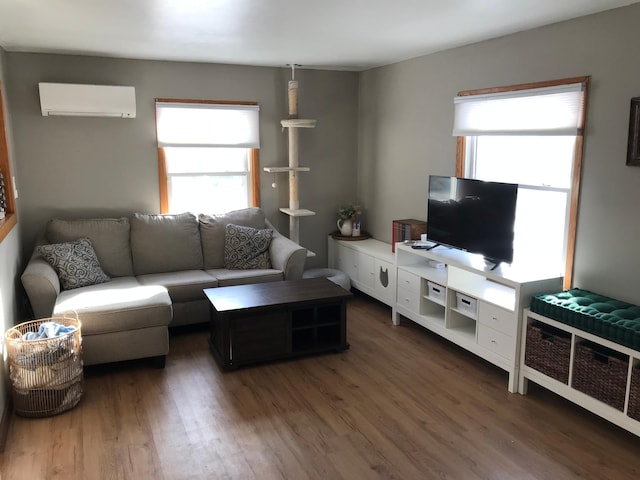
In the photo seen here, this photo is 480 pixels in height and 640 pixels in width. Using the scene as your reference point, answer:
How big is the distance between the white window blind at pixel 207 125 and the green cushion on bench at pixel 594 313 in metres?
3.13

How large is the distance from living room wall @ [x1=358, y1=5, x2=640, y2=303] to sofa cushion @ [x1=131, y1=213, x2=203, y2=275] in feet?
Answer: 6.49

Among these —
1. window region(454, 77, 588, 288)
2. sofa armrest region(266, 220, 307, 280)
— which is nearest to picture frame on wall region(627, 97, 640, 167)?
window region(454, 77, 588, 288)

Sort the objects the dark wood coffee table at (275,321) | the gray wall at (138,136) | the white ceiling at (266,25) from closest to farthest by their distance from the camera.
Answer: the white ceiling at (266,25) < the dark wood coffee table at (275,321) < the gray wall at (138,136)

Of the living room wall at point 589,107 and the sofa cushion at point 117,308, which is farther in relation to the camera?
the sofa cushion at point 117,308

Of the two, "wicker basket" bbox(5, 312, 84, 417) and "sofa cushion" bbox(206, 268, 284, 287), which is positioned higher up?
"sofa cushion" bbox(206, 268, 284, 287)

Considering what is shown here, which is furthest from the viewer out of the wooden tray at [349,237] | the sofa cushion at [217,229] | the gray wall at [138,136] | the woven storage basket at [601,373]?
the wooden tray at [349,237]

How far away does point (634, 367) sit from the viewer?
263cm

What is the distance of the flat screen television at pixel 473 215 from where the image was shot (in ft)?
11.7

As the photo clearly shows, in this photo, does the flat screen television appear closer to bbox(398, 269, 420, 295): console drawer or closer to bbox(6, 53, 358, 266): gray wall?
bbox(398, 269, 420, 295): console drawer

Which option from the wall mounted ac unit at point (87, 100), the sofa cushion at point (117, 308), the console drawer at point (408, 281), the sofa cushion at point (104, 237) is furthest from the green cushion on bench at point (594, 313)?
the wall mounted ac unit at point (87, 100)

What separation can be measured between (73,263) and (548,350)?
3324 millimetres

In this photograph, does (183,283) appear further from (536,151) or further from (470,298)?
(536,151)

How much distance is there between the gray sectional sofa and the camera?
11.8ft

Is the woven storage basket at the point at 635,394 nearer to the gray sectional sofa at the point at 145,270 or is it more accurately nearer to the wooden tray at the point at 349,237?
the gray sectional sofa at the point at 145,270
